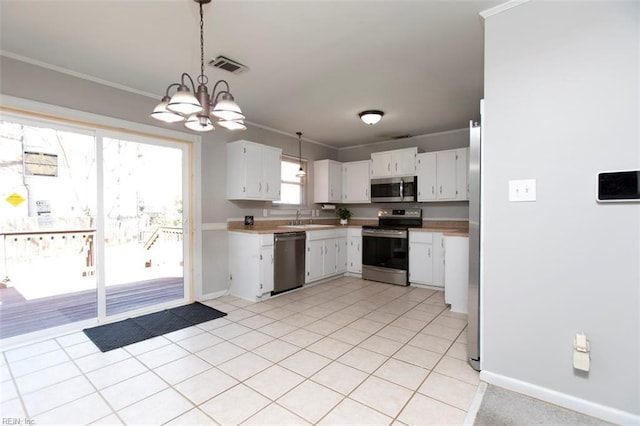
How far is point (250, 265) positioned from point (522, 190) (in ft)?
10.6

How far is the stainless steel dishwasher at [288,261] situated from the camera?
13.6 ft

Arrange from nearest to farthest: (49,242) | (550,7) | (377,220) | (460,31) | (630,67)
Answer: (630,67) → (550,7) → (460,31) → (49,242) → (377,220)

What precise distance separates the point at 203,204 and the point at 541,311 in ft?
12.5

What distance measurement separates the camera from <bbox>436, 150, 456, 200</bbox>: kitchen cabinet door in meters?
4.73

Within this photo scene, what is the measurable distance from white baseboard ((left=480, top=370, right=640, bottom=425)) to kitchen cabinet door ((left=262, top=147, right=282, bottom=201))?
3502 mm

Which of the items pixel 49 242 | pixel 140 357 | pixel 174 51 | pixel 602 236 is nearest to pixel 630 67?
pixel 602 236

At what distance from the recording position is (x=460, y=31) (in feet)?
7.36

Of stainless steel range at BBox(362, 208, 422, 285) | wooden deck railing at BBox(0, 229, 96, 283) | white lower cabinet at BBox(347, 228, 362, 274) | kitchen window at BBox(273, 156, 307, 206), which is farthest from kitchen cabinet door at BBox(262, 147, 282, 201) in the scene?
wooden deck railing at BBox(0, 229, 96, 283)

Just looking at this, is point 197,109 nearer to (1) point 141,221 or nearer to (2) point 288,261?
(1) point 141,221

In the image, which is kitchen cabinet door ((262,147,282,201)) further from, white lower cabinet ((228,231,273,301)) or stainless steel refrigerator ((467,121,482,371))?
stainless steel refrigerator ((467,121,482,371))

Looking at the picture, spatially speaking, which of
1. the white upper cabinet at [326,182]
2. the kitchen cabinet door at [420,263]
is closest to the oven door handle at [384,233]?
the kitchen cabinet door at [420,263]

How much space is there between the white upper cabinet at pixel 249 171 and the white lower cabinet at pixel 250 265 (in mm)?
635

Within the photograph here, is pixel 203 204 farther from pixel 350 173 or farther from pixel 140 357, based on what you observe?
pixel 350 173

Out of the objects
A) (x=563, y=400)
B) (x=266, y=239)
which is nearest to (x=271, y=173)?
(x=266, y=239)
